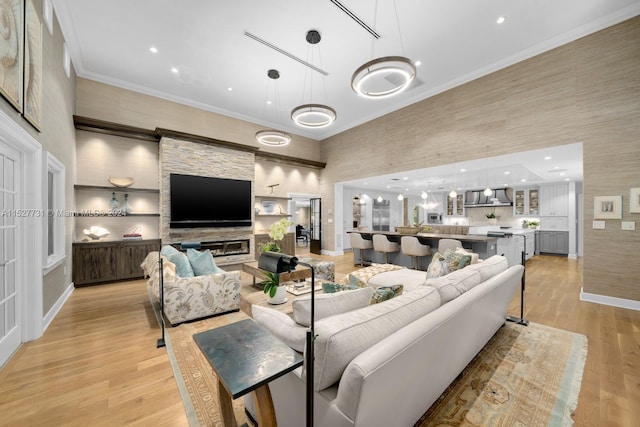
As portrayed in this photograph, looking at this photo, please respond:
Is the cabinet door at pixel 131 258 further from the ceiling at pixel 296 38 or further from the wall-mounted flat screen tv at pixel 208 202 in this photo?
the ceiling at pixel 296 38

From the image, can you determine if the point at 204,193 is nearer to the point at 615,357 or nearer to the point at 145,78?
the point at 145,78

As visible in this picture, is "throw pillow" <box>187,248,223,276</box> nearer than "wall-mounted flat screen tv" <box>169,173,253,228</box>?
Yes

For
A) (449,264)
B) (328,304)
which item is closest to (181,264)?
(328,304)

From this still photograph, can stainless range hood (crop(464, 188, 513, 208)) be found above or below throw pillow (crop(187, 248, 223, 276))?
above

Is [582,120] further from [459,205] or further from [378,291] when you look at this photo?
[459,205]

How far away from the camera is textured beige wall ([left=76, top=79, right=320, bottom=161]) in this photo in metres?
5.26

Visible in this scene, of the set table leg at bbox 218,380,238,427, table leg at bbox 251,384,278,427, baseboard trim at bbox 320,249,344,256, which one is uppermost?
table leg at bbox 251,384,278,427

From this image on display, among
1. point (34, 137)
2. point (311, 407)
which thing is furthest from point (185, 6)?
point (311, 407)

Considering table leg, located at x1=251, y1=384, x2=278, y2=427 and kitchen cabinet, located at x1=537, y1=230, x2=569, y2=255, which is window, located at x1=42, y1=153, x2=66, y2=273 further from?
kitchen cabinet, located at x1=537, y1=230, x2=569, y2=255

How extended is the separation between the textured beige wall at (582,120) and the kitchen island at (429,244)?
1.36m

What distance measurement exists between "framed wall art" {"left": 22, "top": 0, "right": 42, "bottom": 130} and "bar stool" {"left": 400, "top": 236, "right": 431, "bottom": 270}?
5948 mm

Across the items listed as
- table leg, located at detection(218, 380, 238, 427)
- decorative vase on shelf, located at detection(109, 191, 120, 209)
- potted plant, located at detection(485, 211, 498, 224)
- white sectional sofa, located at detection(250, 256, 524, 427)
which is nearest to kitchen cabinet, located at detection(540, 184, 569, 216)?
potted plant, located at detection(485, 211, 498, 224)

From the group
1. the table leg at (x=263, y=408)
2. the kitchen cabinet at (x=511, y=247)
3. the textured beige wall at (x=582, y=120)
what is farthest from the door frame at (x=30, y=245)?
the kitchen cabinet at (x=511, y=247)

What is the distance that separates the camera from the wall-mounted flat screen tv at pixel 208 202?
5.71 metres
